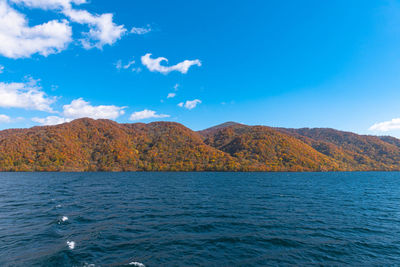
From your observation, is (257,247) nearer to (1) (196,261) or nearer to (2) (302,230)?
(1) (196,261)

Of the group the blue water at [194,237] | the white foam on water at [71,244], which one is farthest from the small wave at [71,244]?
the blue water at [194,237]

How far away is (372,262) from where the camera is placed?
17.0 meters

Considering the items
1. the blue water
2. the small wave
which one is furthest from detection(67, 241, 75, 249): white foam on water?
the blue water

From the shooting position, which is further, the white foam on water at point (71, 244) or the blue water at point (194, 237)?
the white foam on water at point (71, 244)

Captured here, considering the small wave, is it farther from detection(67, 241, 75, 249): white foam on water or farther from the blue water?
the blue water

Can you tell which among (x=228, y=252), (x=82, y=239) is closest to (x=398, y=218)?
(x=228, y=252)

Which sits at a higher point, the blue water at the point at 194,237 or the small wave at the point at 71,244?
the small wave at the point at 71,244

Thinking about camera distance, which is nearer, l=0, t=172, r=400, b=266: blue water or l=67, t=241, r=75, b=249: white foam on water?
l=0, t=172, r=400, b=266: blue water

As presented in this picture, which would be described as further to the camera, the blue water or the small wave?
the small wave

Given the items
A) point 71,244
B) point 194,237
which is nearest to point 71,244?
point 71,244

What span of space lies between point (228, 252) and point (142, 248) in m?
7.89

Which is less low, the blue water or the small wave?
the small wave

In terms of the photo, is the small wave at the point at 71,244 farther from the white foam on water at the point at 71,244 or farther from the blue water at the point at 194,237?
the blue water at the point at 194,237

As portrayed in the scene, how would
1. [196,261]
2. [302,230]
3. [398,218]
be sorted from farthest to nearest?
[398,218], [302,230], [196,261]
